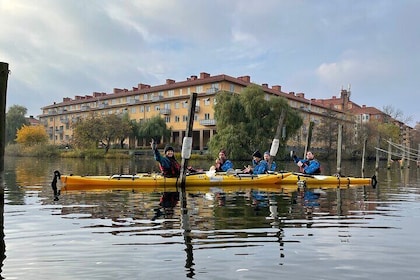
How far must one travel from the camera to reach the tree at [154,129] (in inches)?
3041

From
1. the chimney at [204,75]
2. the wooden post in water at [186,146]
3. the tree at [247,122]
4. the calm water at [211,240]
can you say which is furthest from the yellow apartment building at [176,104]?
the calm water at [211,240]

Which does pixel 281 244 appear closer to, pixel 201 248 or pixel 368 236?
pixel 201 248

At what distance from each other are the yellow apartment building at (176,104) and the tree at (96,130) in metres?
4.53

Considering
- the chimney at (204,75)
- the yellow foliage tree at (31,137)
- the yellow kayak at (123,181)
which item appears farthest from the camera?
the yellow foliage tree at (31,137)

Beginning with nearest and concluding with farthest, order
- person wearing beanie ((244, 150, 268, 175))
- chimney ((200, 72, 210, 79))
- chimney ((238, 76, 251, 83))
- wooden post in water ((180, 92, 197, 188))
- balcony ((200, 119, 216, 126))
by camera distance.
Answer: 1. wooden post in water ((180, 92, 197, 188))
2. person wearing beanie ((244, 150, 268, 175))
3. balcony ((200, 119, 216, 126))
4. chimney ((200, 72, 210, 79))
5. chimney ((238, 76, 251, 83))

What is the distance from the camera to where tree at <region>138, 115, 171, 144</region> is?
77250 millimetres

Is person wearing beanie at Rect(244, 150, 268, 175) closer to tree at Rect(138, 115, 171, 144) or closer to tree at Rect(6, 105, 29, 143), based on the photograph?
tree at Rect(138, 115, 171, 144)

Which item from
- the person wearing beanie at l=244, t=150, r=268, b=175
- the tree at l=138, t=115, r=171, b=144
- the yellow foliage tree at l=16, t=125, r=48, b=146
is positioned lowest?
the person wearing beanie at l=244, t=150, r=268, b=175

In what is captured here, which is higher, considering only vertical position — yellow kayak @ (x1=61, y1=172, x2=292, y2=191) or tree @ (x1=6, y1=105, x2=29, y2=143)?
tree @ (x1=6, y1=105, x2=29, y2=143)

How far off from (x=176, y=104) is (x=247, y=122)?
29518 millimetres

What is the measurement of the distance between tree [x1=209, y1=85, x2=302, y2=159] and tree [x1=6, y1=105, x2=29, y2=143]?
6845 centimetres

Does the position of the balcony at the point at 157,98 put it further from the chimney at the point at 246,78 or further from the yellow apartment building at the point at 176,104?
the chimney at the point at 246,78

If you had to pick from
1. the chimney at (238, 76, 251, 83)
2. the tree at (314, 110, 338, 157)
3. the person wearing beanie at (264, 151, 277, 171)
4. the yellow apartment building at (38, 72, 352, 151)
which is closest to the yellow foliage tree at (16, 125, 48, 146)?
the yellow apartment building at (38, 72, 352, 151)

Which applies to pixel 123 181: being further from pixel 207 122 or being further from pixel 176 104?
pixel 176 104
